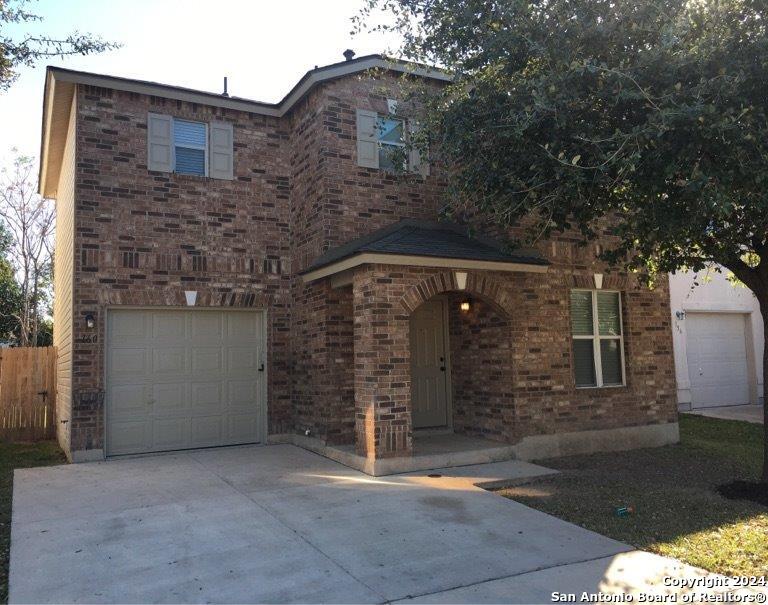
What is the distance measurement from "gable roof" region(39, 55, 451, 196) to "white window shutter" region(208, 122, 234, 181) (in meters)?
0.39

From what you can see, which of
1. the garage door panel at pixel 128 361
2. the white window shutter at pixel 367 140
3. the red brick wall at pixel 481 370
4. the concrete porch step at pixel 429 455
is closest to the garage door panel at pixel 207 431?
the garage door panel at pixel 128 361

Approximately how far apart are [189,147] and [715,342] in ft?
43.8

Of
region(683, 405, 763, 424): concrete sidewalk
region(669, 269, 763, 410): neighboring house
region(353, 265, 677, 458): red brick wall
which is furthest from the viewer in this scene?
region(669, 269, 763, 410): neighboring house

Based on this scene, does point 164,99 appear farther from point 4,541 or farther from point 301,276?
point 4,541

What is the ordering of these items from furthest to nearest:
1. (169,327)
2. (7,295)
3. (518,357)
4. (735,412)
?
(7,295) < (735,412) < (169,327) < (518,357)

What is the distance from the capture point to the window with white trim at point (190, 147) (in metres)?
9.96

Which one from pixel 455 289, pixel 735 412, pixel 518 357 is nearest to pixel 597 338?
pixel 518 357

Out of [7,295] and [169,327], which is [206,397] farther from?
[7,295]

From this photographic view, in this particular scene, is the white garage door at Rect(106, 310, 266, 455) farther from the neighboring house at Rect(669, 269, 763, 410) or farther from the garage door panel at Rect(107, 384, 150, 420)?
the neighboring house at Rect(669, 269, 763, 410)

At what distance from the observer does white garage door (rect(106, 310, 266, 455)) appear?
928 centimetres

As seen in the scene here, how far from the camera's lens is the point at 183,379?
9.70 m

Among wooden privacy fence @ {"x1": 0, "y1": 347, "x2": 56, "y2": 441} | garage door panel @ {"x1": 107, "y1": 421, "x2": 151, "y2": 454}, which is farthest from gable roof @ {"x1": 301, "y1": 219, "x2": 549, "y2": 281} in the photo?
wooden privacy fence @ {"x1": 0, "y1": 347, "x2": 56, "y2": 441}

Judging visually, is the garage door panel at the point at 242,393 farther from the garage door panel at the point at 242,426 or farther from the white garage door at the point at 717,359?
the white garage door at the point at 717,359

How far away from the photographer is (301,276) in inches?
389
